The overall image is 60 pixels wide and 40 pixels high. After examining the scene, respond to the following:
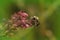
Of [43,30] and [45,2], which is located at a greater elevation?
[45,2]

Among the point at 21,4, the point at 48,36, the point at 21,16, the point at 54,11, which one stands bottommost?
the point at 21,16

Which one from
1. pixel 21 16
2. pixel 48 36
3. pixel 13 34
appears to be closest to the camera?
pixel 13 34

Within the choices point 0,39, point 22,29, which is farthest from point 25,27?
point 0,39

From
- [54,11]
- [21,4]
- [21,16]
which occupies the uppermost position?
[21,4]

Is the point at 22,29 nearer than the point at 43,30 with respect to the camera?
Yes

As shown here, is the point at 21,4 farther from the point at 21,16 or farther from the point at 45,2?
the point at 21,16

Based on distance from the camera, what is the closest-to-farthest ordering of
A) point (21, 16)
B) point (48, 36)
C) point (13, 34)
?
1. point (13, 34)
2. point (21, 16)
3. point (48, 36)

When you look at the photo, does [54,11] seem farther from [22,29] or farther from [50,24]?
[22,29]

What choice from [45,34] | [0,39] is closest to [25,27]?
[0,39]

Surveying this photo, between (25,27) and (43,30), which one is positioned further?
(43,30)
